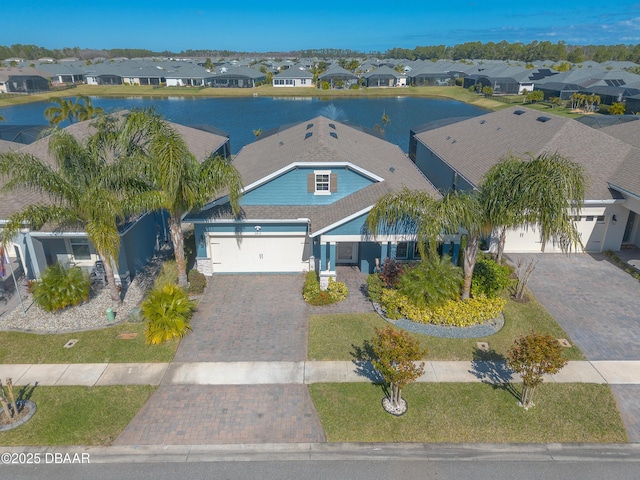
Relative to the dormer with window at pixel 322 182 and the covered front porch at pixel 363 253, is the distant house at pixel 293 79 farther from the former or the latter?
the covered front porch at pixel 363 253

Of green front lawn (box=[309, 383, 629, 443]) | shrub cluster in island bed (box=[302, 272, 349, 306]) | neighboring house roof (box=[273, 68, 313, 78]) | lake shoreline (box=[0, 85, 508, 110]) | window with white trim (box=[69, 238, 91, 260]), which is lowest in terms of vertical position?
green front lawn (box=[309, 383, 629, 443])

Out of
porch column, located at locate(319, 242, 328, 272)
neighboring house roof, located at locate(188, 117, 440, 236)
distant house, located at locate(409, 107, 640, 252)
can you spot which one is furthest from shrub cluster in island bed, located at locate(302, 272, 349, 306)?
distant house, located at locate(409, 107, 640, 252)

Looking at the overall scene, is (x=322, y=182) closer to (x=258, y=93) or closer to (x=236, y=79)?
(x=258, y=93)

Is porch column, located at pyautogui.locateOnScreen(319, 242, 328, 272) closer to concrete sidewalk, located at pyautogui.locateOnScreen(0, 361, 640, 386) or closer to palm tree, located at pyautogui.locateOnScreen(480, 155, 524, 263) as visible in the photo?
concrete sidewalk, located at pyautogui.locateOnScreen(0, 361, 640, 386)

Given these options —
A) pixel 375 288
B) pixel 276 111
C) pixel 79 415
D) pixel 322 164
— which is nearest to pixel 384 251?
pixel 375 288

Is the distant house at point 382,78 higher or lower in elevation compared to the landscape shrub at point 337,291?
higher

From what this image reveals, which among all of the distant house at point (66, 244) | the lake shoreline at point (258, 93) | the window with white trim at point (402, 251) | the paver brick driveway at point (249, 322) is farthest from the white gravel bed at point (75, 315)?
the lake shoreline at point (258, 93)

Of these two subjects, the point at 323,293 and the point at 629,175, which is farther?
the point at 629,175
